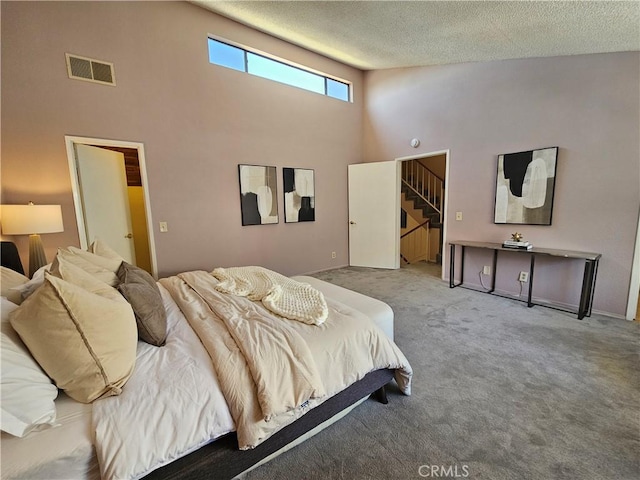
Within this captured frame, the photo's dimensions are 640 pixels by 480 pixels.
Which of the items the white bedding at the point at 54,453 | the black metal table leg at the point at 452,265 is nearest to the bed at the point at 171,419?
the white bedding at the point at 54,453

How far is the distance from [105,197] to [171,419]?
3.16 metres

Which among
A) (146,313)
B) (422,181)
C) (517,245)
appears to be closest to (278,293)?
(146,313)

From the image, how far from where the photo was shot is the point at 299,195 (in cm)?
430

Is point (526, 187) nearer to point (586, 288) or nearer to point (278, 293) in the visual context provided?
point (586, 288)

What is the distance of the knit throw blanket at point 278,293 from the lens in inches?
58.8

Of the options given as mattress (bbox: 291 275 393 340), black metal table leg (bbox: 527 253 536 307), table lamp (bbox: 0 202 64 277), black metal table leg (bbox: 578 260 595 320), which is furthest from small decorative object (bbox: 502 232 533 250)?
table lamp (bbox: 0 202 64 277)

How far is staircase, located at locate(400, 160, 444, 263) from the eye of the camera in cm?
585

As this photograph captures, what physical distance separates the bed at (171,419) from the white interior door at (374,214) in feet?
11.3

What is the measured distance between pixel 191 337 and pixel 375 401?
3.81ft

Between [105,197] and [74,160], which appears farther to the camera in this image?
[105,197]

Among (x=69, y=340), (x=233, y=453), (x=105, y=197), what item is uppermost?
(x=105, y=197)

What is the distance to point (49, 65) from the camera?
2496 mm

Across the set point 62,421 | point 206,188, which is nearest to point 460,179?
point 206,188

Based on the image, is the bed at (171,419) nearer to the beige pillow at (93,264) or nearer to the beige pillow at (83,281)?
the beige pillow at (83,281)
